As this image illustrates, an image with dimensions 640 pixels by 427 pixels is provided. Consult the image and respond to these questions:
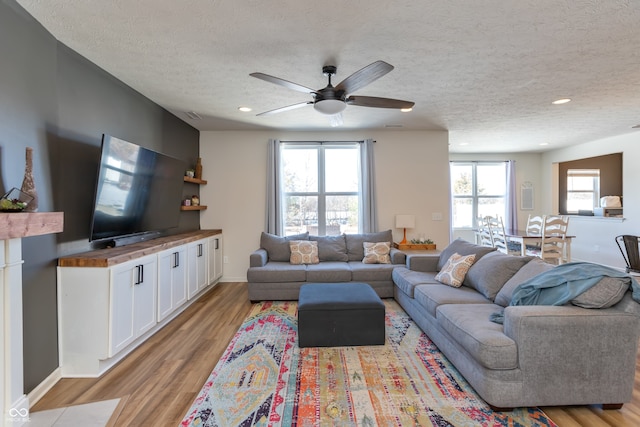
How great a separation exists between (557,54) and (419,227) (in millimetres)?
3111

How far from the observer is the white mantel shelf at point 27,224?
60.4 inches

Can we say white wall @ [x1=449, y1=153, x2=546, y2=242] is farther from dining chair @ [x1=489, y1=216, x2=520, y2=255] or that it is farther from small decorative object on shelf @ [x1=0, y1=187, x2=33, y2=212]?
small decorative object on shelf @ [x1=0, y1=187, x2=33, y2=212]

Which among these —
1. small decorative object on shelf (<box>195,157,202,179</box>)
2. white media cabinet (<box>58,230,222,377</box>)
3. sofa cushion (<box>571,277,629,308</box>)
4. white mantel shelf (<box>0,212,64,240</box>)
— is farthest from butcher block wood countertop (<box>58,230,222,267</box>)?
sofa cushion (<box>571,277,629,308</box>)

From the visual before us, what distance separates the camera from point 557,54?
99.0 inches

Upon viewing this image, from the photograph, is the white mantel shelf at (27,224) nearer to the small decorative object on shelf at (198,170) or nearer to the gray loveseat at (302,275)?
the gray loveseat at (302,275)

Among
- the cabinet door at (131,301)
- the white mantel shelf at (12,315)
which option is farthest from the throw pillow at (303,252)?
the white mantel shelf at (12,315)

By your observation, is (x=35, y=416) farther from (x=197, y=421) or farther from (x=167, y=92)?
(x=167, y=92)

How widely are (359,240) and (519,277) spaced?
248 centimetres

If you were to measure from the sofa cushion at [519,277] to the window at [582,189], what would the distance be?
19.9ft

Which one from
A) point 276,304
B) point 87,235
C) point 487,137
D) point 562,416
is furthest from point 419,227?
point 87,235

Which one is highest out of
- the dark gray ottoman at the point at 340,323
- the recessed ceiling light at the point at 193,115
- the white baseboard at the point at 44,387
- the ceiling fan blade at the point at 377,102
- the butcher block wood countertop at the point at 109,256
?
the recessed ceiling light at the point at 193,115

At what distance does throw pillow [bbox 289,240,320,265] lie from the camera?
14.5 feet

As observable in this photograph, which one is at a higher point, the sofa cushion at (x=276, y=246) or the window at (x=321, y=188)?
the window at (x=321, y=188)

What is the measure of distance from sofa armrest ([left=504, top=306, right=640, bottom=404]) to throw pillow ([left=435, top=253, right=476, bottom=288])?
1273mm
